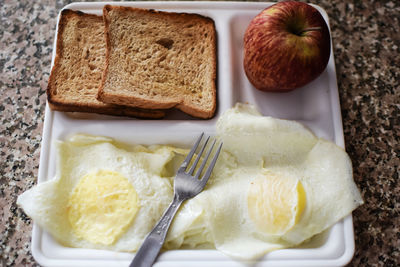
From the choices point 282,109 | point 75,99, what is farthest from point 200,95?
point 75,99

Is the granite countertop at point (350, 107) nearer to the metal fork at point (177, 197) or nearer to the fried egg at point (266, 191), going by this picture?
the fried egg at point (266, 191)

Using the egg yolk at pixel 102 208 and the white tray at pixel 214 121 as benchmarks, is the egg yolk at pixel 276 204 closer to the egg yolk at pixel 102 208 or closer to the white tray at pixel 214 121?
the white tray at pixel 214 121

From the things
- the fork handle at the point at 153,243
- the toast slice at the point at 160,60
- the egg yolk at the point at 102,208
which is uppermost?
the toast slice at the point at 160,60

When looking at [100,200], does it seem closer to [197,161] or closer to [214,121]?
[197,161]

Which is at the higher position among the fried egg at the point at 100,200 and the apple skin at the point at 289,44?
the apple skin at the point at 289,44

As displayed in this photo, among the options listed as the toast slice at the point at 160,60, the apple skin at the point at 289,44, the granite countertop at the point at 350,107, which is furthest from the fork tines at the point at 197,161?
the granite countertop at the point at 350,107

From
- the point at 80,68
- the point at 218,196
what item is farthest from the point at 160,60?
the point at 218,196

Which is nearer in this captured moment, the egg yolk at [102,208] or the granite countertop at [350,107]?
the egg yolk at [102,208]

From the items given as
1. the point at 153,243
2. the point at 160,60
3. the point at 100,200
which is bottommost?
the point at 153,243
